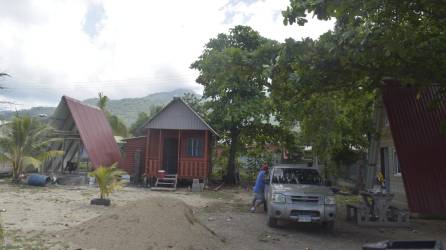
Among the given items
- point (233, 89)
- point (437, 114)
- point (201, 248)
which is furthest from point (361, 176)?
point (201, 248)

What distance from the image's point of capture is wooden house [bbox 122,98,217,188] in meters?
23.5

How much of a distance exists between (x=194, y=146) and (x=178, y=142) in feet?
3.32

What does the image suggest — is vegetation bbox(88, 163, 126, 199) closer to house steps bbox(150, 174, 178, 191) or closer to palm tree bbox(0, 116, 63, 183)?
house steps bbox(150, 174, 178, 191)

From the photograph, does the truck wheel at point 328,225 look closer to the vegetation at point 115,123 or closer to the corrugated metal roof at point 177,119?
the corrugated metal roof at point 177,119

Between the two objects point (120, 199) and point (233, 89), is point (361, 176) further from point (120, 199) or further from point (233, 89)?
point (120, 199)

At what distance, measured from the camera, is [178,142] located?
2423 centimetres

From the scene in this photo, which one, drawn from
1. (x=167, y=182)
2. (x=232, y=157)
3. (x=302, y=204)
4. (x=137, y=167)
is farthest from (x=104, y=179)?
(x=232, y=157)

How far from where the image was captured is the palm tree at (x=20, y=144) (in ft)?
69.1

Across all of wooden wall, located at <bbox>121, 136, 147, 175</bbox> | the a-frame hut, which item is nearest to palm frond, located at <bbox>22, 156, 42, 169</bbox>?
the a-frame hut

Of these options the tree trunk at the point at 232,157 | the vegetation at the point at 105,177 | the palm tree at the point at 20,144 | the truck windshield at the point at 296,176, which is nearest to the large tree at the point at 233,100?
the tree trunk at the point at 232,157

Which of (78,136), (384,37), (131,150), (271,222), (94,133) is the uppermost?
(384,37)

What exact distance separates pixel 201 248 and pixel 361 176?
16.5m

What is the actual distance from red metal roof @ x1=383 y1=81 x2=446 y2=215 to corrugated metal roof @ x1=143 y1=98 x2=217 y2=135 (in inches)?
422

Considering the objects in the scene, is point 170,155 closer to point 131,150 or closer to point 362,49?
point 131,150
